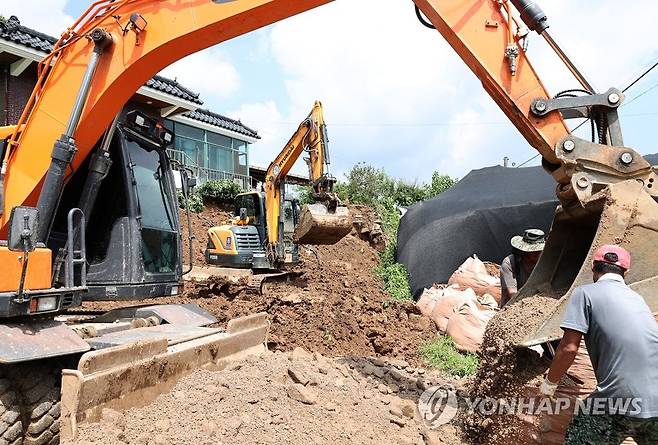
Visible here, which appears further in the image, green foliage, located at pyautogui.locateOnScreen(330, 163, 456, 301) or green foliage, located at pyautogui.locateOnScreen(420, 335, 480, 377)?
green foliage, located at pyautogui.locateOnScreen(330, 163, 456, 301)

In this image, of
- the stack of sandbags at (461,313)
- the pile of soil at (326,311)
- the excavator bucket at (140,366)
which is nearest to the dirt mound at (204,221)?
the pile of soil at (326,311)

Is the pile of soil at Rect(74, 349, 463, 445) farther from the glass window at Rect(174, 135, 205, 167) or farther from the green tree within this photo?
the glass window at Rect(174, 135, 205, 167)

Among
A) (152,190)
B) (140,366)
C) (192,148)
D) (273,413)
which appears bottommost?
(273,413)

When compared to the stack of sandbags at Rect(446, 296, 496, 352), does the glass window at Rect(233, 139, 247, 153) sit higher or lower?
higher

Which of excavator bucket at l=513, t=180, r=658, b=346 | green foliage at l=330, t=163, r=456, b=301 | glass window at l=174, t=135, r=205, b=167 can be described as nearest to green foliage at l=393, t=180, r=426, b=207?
green foliage at l=330, t=163, r=456, b=301

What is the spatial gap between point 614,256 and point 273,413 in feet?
7.12

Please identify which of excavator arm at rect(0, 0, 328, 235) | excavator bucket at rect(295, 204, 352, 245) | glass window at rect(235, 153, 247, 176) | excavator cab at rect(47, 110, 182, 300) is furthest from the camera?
glass window at rect(235, 153, 247, 176)

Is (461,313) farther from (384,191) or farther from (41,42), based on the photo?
(384,191)

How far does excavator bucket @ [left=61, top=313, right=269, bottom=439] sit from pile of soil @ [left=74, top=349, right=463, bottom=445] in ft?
0.23

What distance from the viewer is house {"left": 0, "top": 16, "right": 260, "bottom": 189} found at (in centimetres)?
1134

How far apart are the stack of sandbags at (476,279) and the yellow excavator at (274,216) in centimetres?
281

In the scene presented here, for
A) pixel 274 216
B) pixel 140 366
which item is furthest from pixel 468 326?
pixel 274 216

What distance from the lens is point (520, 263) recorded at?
17.8 feet

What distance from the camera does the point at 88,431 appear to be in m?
2.91
